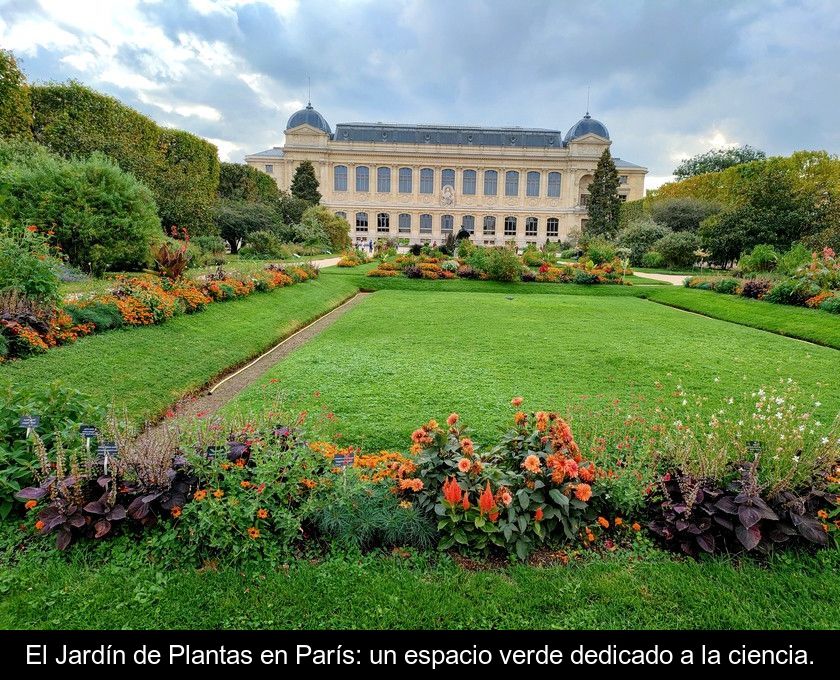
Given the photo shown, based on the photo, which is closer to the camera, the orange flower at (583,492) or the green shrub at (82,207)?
the orange flower at (583,492)

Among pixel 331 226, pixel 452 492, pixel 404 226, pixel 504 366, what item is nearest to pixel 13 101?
pixel 331 226

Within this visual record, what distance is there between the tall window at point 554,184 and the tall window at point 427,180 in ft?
46.0

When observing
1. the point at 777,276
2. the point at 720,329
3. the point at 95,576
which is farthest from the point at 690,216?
the point at 95,576

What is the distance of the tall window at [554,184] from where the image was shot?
60469mm

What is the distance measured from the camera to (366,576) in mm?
2646

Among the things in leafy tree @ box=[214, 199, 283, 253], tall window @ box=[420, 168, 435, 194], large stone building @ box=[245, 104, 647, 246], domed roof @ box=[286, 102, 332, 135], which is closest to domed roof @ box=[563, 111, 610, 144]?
large stone building @ box=[245, 104, 647, 246]

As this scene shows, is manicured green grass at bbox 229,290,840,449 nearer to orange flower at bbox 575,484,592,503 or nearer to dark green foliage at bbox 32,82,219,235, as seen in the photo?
orange flower at bbox 575,484,592,503

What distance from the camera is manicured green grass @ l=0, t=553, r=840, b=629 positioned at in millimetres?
2350

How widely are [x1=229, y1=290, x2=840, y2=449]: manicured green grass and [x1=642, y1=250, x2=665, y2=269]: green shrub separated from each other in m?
15.3


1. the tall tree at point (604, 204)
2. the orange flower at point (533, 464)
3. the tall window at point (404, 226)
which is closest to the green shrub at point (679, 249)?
the tall tree at point (604, 204)

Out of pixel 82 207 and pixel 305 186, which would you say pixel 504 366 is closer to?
pixel 82 207

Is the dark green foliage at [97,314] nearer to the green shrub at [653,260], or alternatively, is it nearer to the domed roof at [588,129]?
the green shrub at [653,260]
